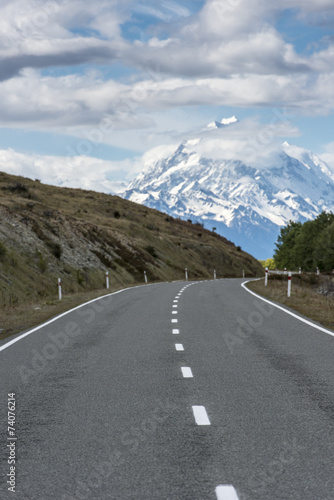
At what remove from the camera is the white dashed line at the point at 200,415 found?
21.6 ft

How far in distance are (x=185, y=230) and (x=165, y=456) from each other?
11391cm

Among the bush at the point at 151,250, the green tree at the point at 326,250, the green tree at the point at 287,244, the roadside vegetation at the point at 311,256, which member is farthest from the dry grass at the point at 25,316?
the green tree at the point at 287,244

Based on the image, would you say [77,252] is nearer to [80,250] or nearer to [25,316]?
[80,250]

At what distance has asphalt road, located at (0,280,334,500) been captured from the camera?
481 centimetres

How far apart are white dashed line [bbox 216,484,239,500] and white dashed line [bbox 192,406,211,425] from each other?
1.87 m

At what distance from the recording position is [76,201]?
333ft

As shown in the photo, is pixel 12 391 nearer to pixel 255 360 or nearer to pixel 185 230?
pixel 255 360

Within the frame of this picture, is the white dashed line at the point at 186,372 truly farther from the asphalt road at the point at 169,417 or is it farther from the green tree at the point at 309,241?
the green tree at the point at 309,241

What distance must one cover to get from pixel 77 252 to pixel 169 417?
42172 millimetres

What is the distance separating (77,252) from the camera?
48.4 metres

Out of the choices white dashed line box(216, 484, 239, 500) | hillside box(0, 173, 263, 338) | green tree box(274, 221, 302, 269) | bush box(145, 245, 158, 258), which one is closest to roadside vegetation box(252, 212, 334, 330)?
green tree box(274, 221, 302, 269)

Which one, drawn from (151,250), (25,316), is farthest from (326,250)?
(25,316)

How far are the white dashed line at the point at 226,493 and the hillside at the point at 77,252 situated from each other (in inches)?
490

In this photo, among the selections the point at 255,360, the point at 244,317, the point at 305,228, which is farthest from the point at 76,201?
the point at 255,360
